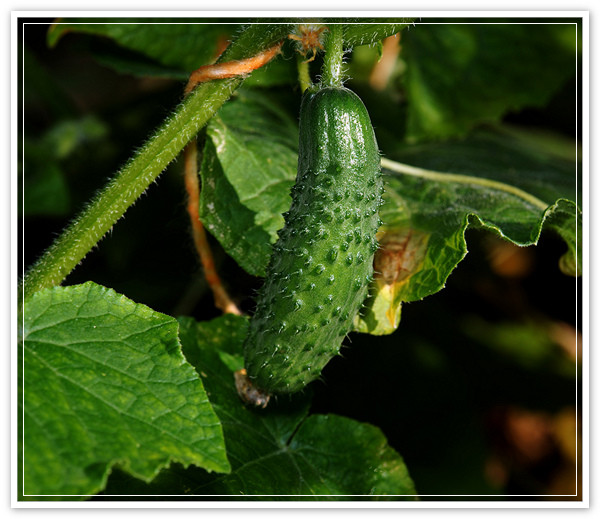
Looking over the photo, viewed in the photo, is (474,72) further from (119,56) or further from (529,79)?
(119,56)

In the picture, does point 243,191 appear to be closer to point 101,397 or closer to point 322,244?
Result: point 322,244

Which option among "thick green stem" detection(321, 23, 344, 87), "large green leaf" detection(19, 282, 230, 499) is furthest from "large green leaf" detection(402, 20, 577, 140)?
"large green leaf" detection(19, 282, 230, 499)

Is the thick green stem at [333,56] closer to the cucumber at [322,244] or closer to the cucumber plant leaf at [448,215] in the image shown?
the cucumber at [322,244]

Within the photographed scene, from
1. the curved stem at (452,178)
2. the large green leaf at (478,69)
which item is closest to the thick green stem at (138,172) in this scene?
the curved stem at (452,178)

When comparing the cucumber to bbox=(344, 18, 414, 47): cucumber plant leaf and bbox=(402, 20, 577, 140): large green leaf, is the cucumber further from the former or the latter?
bbox=(402, 20, 577, 140): large green leaf

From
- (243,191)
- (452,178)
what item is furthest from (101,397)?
(452,178)

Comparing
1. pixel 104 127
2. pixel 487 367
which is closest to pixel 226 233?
pixel 104 127
